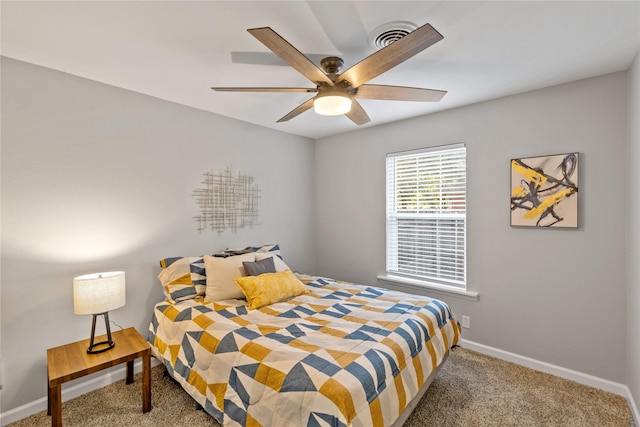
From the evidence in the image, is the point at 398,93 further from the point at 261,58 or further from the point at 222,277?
the point at 222,277

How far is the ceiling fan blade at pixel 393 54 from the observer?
130 cm

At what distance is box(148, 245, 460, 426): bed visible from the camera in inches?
55.6

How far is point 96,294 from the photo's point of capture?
2.02 meters

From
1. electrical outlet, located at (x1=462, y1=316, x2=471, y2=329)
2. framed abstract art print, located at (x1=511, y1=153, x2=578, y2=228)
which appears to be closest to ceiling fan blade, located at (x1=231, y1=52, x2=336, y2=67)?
framed abstract art print, located at (x1=511, y1=153, x2=578, y2=228)

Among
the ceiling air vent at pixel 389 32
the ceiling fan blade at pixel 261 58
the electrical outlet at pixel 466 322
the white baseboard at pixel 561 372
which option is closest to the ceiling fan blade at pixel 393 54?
the ceiling air vent at pixel 389 32

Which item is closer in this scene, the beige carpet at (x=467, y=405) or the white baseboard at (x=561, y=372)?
the beige carpet at (x=467, y=405)

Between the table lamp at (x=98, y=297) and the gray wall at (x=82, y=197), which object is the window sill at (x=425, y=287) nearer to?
the gray wall at (x=82, y=197)

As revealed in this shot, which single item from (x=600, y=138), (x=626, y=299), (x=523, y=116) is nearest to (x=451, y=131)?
(x=523, y=116)


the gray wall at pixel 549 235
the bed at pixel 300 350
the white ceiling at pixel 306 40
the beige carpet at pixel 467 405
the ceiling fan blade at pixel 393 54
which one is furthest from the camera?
the gray wall at pixel 549 235

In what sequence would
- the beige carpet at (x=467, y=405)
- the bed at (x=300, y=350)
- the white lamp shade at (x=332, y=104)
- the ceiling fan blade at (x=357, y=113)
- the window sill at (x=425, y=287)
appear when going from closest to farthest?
the bed at (x=300, y=350), the white lamp shade at (x=332, y=104), the beige carpet at (x=467, y=405), the ceiling fan blade at (x=357, y=113), the window sill at (x=425, y=287)

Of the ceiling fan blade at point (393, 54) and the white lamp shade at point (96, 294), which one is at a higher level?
the ceiling fan blade at point (393, 54)

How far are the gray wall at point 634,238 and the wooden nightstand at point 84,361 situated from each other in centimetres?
336

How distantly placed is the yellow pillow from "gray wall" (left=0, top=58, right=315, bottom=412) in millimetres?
931

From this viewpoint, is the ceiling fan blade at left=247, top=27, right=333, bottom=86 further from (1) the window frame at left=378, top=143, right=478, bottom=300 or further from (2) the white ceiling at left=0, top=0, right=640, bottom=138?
(1) the window frame at left=378, top=143, right=478, bottom=300
